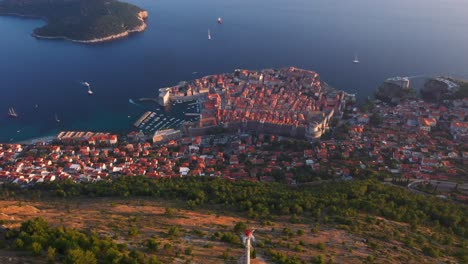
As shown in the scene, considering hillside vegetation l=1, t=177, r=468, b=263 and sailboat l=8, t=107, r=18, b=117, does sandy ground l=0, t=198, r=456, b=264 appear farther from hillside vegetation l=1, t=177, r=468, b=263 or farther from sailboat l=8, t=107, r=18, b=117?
sailboat l=8, t=107, r=18, b=117

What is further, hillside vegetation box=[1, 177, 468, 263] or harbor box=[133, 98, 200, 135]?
harbor box=[133, 98, 200, 135]

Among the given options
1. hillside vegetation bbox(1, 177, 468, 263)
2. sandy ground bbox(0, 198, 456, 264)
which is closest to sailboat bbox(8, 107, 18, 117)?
hillside vegetation bbox(1, 177, 468, 263)

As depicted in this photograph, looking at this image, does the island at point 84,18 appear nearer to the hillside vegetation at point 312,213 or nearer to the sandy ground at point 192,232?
the hillside vegetation at point 312,213

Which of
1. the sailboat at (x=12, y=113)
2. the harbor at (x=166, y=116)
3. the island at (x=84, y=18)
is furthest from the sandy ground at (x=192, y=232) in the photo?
the island at (x=84, y=18)

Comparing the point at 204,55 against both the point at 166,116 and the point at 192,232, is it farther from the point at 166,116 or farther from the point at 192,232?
the point at 192,232

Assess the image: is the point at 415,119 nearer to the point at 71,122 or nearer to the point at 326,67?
the point at 326,67

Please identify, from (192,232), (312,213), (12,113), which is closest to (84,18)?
(12,113)
